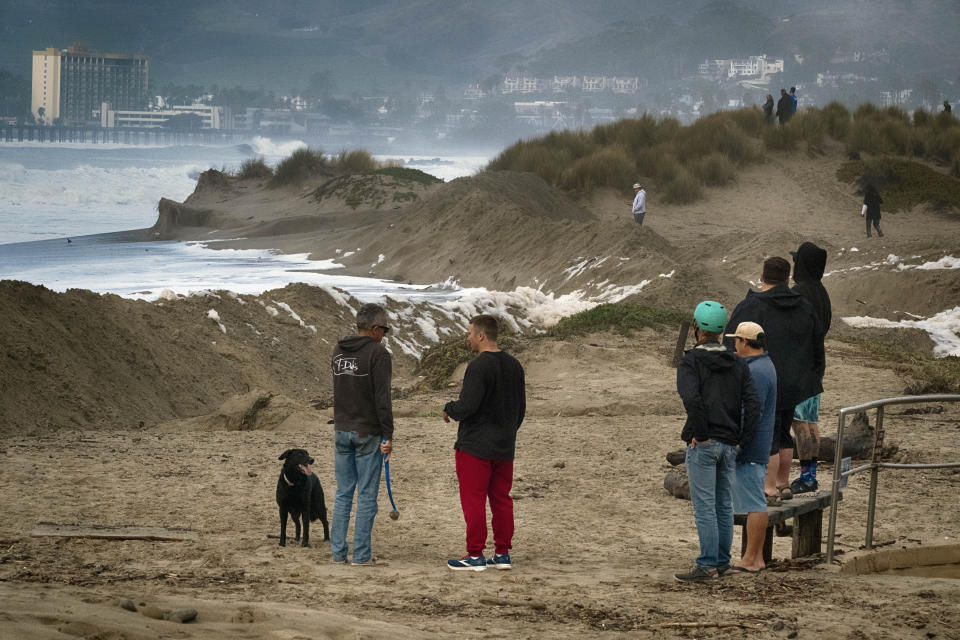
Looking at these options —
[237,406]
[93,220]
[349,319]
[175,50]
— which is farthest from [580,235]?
[175,50]

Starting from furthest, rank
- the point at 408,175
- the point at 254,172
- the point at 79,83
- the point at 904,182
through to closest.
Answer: the point at 79,83 < the point at 254,172 < the point at 408,175 < the point at 904,182

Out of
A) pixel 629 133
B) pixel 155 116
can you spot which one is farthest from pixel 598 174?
pixel 155 116

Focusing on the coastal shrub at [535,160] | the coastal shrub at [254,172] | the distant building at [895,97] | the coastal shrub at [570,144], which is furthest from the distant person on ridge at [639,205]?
the distant building at [895,97]

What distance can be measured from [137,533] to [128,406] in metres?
6.68

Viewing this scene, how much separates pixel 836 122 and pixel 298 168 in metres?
24.3

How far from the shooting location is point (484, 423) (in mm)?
6137

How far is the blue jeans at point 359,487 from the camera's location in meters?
6.38

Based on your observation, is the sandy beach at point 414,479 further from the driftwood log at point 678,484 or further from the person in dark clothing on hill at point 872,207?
the person in dark clothing on hill at point 872,207

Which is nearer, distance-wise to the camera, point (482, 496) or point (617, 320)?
point (482, 496)

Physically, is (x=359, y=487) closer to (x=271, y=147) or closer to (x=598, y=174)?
(x=598, y=174)

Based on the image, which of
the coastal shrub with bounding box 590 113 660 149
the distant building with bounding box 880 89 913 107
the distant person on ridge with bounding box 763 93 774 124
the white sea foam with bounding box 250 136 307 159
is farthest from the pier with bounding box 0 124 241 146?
the distant building with bounding box 880 89 913 107

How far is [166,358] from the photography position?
14.8m

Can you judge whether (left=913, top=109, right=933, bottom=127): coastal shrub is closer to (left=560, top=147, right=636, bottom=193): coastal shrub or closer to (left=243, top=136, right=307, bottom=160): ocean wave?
(left=560, top=147, right=636, bottom=193): coastal shrub

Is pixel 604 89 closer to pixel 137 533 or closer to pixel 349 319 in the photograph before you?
pixel 349 319
